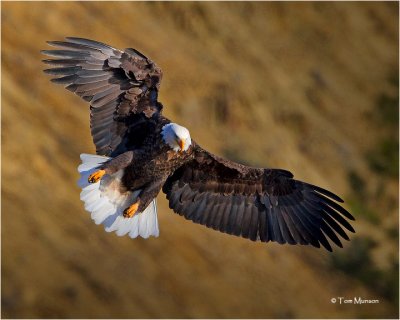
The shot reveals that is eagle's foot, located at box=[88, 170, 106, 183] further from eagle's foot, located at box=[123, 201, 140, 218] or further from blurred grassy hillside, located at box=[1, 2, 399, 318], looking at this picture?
blurred grassy hillside, located at box=[1, 2, 399, 318]

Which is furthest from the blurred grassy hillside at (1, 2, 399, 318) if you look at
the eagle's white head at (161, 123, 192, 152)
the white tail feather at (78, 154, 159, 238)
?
the eagle's white head at (161, 123, 192, 152)

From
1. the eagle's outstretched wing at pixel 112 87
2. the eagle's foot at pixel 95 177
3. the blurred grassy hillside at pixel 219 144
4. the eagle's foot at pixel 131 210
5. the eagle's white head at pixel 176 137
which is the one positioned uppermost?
the blurred grassy hillside at pixel 219 144

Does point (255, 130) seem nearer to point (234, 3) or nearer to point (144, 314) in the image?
point (234, 3)

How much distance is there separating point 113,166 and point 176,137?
2.04 feet

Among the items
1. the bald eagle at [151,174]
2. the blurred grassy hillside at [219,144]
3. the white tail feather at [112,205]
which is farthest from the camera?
the blurred grassy hillside at [219,144]

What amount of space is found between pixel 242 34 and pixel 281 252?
6.12 m

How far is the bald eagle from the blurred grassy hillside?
4.47m

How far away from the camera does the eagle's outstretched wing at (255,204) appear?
984 centimetres

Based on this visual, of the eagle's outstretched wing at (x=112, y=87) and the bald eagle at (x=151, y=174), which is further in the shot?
the eagle's outstretched wing at (x=112, y=87)

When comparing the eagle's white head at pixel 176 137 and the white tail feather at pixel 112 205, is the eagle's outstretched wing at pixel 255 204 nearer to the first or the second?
the white tail feather at pixel 112 205

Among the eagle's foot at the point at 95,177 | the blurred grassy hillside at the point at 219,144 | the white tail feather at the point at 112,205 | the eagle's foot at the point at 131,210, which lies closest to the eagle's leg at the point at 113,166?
the eagle's foot at the point at 95,177

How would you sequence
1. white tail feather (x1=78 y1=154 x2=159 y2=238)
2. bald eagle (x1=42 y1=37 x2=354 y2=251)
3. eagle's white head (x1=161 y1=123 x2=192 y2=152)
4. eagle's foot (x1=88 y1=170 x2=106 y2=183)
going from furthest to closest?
1. white tail feather (x1=78 y1=154 x2=159 y2=238)
2. bald eagle (x1=42 y1=37 x2=354 y2=251)
3. eagle's white head (x1=161 y1=123 x2=192 y2=152)
4. eagle's foot (x1=88 y1=170 x2=106 y2=183)

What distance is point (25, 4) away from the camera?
1608 centimetres

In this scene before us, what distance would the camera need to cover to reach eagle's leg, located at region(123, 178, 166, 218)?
363 inches
